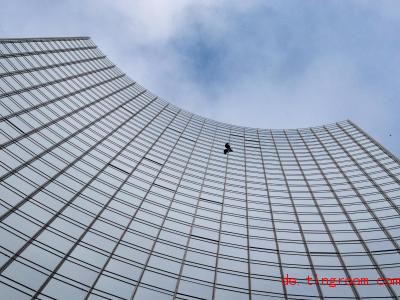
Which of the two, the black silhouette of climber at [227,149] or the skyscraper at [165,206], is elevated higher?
the black silhouette of climber at [227,149]

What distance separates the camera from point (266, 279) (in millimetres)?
30969

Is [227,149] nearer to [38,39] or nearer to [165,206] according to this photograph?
[165,206]

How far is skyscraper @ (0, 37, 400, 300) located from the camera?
27531 millimetres

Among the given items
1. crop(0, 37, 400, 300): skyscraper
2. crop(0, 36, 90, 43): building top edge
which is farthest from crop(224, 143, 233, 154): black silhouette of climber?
crop(0, 36, 90, 43): building top edge

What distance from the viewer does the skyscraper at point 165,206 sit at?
27531mm

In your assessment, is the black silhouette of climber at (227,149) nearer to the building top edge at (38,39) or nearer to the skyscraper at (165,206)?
the skyscraper at (165,206)

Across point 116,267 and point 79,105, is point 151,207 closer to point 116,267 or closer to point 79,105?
point 116,267

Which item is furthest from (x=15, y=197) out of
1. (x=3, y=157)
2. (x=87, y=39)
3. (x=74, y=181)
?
(x=87, y=39)

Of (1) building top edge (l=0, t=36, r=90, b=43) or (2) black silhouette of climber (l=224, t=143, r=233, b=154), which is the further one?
(2) black silhouette of climber (l=224, t=143, r=233, b=154)

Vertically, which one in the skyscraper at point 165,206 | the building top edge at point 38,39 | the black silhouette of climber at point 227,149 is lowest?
the skyscraper at point 165,206

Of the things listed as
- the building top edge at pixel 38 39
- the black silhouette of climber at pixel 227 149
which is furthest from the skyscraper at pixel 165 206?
the black silhouette of climber at pixel 227 149

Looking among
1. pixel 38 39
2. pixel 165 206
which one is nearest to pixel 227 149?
pixel 165 206

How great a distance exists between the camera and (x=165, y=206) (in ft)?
126

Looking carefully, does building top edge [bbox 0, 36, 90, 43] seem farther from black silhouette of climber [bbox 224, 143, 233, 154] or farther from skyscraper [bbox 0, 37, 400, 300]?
black silhouette of climber [bbox 224, 143, 233, 154]
